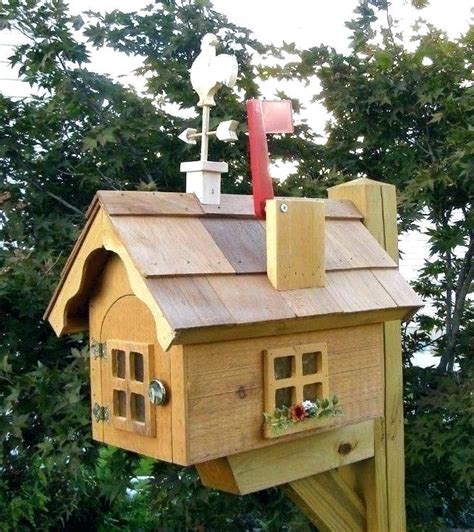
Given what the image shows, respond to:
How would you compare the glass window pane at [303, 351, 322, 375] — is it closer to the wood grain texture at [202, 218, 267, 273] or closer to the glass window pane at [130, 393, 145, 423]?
the wood grain texture at [202, 218, 267, 273]

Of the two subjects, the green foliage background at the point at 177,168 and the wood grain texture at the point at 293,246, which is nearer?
the wood grain texture at the point at 293,246

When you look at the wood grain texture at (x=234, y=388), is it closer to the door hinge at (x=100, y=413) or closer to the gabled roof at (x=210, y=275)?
the gabled roof at (x=210, y=275)

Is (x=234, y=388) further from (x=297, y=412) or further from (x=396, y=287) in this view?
(x=396, y=287)

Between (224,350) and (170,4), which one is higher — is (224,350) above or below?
below

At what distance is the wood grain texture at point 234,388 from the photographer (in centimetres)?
135

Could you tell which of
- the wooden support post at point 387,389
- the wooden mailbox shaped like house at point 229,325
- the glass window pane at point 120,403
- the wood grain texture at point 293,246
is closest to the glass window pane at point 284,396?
the wooden mailbox shaped like house at point 229,325

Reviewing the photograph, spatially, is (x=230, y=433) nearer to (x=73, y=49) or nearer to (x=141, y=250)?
(x=141, y=250)

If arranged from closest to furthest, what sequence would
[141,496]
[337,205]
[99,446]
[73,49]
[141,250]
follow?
1. [141,250]
2. [337,205]
3. [99,446]
4. [73,49]
5. [141,496]

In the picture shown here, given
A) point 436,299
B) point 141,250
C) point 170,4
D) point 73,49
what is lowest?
point 141,250

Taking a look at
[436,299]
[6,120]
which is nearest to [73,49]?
[6,120]

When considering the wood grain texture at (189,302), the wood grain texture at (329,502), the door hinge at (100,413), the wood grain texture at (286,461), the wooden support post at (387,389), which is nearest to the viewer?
the wood grain texture at (189,302)

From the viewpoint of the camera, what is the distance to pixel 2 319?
2.79m

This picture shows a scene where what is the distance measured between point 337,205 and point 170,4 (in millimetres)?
1741

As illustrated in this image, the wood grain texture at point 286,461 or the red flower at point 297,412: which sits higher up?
the red flower at point 297,412
